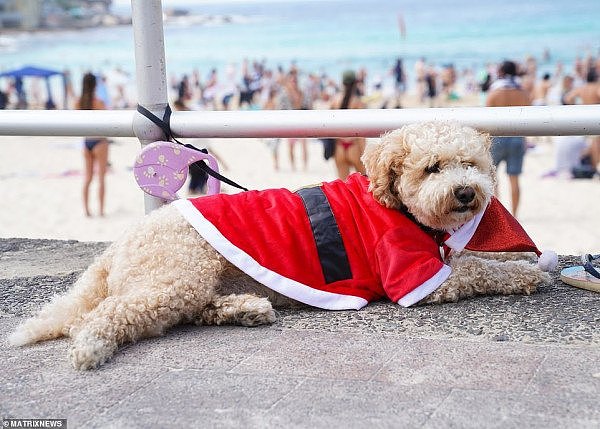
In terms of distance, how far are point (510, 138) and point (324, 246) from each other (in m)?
6.75

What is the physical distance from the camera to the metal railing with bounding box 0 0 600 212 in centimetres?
378

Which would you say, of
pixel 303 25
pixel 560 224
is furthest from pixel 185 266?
pixel 303 25

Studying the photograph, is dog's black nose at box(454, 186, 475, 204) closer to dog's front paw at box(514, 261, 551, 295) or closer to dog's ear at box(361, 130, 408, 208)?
dog's ear at box(361, 130, 408, 208)

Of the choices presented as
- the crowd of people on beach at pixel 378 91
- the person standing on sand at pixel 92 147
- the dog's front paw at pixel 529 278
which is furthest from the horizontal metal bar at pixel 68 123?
the crowd of people on beach at pixel 378 91

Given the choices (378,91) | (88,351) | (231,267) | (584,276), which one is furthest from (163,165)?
(378,91)

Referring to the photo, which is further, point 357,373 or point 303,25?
point 303,25

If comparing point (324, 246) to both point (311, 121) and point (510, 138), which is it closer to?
point (311, 121)

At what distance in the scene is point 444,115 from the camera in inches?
154

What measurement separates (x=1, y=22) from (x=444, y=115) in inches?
4586

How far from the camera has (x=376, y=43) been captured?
59.1 meters

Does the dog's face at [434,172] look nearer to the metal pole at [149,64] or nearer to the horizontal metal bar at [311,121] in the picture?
the horizontal metal bar at [311,121]

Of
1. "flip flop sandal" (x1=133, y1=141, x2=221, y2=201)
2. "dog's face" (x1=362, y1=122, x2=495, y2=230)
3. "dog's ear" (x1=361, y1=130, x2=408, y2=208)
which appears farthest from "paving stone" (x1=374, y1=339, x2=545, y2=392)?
"flip flop sandal" (x1=133, y1=141, x2=221, y2=201)

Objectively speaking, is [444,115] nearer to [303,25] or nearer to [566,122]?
[566,122]

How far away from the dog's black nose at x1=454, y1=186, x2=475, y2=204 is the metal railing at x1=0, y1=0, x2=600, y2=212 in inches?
17.7
